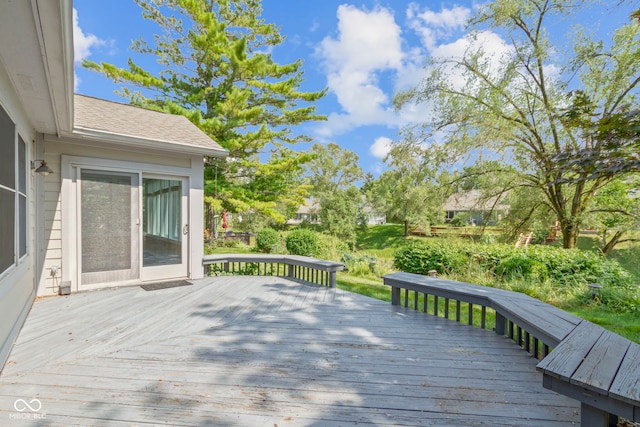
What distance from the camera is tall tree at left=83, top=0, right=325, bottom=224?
446 inches

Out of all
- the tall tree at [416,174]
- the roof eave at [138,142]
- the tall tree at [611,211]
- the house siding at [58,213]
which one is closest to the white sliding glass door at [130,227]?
the house siding at [58,213]

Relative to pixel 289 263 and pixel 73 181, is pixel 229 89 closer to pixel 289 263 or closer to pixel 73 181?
pixel 73 181

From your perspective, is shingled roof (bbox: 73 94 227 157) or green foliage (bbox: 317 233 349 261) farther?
green foliage (bbox: 317 233 349 261)

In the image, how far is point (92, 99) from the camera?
6.03 meters

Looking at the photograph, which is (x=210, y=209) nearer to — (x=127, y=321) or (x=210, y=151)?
(x=210, y=151)

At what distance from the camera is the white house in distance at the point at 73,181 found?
2342 mm

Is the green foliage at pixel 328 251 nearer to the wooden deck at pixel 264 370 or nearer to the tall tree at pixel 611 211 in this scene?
the wooden deck at pixel 264 370

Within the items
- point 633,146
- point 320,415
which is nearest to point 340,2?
point 633,146

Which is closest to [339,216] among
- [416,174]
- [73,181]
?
[416,174]

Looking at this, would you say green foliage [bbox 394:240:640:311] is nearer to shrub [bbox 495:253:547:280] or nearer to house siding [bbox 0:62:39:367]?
shrub [bbox 495:253:547:280]

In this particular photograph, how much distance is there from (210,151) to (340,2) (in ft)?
27.1

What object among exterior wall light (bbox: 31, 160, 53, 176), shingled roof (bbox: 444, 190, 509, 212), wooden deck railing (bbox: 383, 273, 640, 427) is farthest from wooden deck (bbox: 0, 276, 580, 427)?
shingled roof (bbox: 444, 190, 509, 212)

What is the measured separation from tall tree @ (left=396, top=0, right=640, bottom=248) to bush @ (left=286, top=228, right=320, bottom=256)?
5321 mm

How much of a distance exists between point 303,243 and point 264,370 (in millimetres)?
6233
